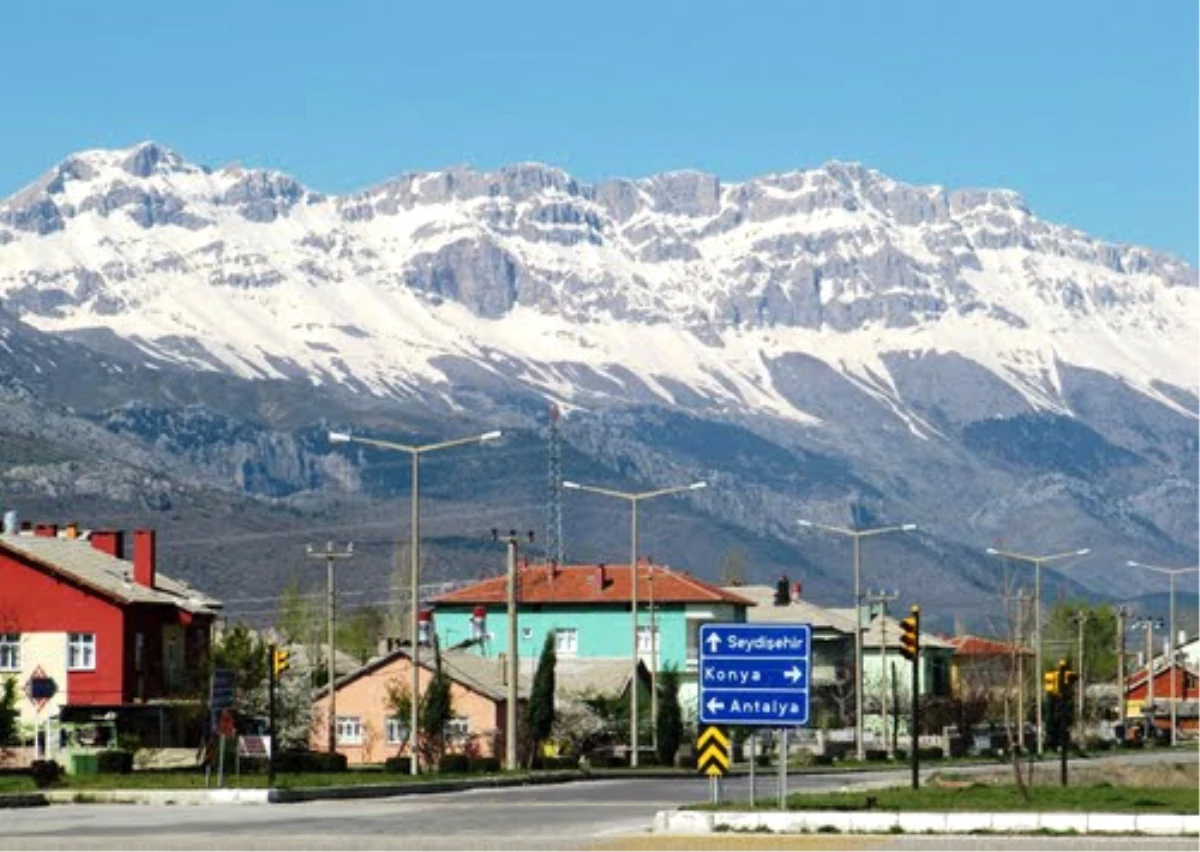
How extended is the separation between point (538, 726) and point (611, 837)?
215 feet

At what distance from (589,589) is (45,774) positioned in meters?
102

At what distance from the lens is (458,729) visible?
142500mm

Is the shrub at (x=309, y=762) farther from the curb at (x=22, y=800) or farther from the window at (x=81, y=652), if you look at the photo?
the window at (x=81, y=652)

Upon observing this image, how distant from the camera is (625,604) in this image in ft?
616

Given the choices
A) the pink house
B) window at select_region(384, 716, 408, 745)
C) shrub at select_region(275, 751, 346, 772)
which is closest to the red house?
the pink house

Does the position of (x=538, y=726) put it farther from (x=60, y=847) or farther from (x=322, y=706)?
(x=60, y=847)

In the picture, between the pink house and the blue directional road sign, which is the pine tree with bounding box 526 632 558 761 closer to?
the pink house

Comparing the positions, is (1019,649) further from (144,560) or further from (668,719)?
(144,560)

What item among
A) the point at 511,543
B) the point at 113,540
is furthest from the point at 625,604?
the point at 511,543

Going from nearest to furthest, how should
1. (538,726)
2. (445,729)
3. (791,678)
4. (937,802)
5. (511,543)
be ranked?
(791,678)
(937,802)
(511,543)
(538,726)
(445,729)

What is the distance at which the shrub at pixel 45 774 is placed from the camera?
288 feet

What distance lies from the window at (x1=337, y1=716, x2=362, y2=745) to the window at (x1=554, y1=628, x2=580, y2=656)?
40755 millimetres

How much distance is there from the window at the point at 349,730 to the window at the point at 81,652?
19.5 metres

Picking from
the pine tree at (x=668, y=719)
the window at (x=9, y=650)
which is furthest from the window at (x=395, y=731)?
the window at (x=9, y=650)
